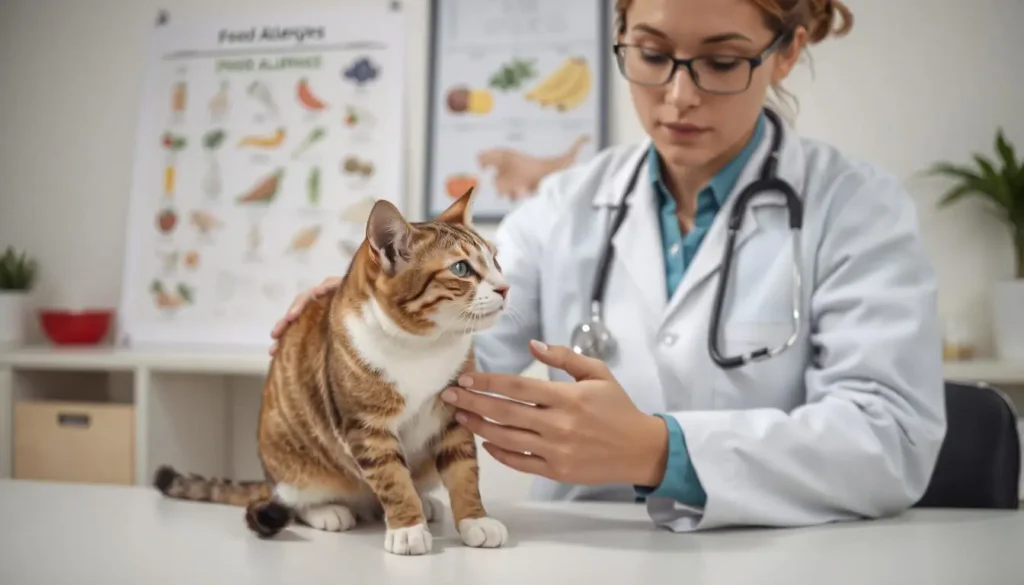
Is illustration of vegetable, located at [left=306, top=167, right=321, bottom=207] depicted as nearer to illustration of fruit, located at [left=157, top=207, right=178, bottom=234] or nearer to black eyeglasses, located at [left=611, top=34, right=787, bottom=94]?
illustration of fruit, located at [left=157, top=207, right=178, bottom=234]

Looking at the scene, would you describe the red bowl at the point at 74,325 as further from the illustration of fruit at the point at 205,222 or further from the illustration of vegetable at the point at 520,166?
the illustration of vegetable at the point at 520,166

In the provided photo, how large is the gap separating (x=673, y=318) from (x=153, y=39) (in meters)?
1.77

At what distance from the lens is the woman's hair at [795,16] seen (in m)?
0.98

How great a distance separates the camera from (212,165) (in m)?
2.18

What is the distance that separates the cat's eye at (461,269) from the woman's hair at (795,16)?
18.8 inches

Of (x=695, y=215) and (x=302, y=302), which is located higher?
(x=695, y=215)

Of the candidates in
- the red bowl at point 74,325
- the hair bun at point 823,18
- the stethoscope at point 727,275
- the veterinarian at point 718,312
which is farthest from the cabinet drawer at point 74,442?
the hair bun at point 823,18

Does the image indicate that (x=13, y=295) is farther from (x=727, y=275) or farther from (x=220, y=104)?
(x=727, y=275)

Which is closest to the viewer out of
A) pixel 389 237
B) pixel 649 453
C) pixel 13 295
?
pixel 389 237

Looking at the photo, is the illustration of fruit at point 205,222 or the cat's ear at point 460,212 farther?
the illustration of fruit at point 205,222

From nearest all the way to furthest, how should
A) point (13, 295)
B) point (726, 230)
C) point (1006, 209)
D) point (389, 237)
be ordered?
point (389, 237) < point (726, 230) < point (1006, 209) < point (13, 295)

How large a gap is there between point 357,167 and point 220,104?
41 cm

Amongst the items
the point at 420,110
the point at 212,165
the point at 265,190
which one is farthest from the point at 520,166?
the point at 212,165

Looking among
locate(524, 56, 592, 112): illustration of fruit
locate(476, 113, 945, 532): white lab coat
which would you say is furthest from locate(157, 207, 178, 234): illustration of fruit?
locate(476, 113, 945, 532): white lab coat
